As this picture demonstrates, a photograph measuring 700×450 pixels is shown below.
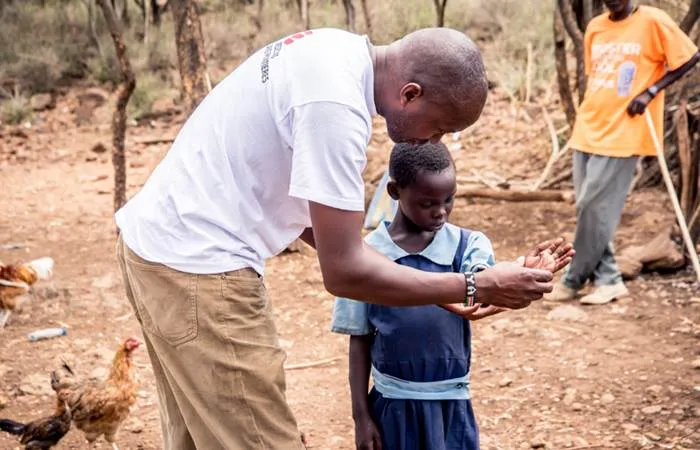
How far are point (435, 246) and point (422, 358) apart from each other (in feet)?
1.04

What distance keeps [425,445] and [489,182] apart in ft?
18.2

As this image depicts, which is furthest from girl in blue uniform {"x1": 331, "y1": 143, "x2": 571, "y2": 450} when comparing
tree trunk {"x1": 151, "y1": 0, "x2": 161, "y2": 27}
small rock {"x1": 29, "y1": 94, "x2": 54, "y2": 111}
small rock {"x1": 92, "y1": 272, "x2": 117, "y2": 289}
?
tree trunk {"x1": 151, "y1": 0, "x2": 161, "y2": 27}

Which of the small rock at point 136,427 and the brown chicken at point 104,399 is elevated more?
the brown chicken at point 104,399

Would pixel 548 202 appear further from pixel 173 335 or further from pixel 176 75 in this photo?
pixel 176 75

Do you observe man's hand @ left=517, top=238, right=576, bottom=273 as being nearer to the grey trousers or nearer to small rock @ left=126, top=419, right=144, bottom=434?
small rock @ left=126, top=419, right=144, bottom=434

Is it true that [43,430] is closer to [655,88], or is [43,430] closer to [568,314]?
[568,314]

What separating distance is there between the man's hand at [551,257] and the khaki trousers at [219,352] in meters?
0.69

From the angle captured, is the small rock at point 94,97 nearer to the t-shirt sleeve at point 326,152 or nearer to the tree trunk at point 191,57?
the tree trunk at point 191,57

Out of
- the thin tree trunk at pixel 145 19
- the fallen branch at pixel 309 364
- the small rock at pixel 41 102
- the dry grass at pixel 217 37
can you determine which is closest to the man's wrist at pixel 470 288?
the fallen branch at pixel 309 364

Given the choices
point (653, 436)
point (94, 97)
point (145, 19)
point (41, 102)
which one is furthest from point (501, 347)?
point (145, 19)

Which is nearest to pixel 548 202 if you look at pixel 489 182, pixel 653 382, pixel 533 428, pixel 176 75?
pixel 489 182

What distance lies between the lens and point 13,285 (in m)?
5.27

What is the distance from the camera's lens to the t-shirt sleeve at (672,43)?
15.7ft

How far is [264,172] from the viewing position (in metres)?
1.96
